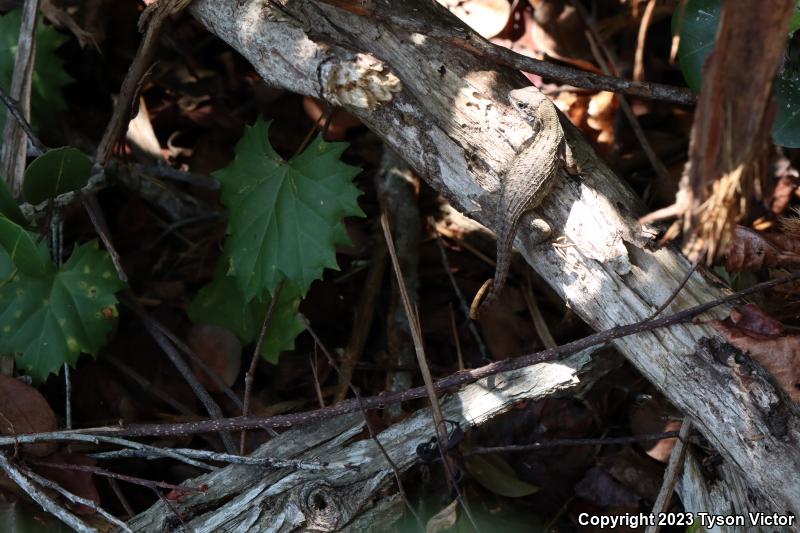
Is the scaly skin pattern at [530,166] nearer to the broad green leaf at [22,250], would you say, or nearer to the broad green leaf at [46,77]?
the broad green leaf at [22,250]

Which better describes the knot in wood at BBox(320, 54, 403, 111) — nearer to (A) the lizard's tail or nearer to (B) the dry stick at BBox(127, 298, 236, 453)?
(A) the lizard's tail

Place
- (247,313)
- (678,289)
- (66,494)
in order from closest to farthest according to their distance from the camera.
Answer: (678,289)
(66,494)
(247,313)

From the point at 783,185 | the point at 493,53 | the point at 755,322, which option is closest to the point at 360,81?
the point at 493,53

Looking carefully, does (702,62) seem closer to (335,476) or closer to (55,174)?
(335,476)

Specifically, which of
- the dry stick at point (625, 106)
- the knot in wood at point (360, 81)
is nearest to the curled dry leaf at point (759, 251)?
the dry stick at point (625, 106)

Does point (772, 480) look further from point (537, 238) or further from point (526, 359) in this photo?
point (537, 238)

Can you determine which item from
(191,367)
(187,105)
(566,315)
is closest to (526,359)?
(566,315)

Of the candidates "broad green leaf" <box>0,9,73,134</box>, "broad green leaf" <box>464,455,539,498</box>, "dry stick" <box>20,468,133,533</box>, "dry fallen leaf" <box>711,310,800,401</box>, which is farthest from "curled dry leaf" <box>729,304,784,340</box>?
"broad green leaf" <box>0,9,73,134</box>
